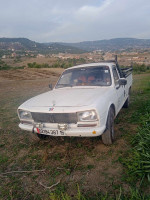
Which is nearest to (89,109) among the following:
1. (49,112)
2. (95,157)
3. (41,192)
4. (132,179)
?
(49,112)

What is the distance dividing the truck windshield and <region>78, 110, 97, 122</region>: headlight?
4.49ft

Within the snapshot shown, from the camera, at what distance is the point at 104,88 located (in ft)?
13.0

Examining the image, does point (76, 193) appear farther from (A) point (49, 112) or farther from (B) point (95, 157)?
(A) point (49, 112)

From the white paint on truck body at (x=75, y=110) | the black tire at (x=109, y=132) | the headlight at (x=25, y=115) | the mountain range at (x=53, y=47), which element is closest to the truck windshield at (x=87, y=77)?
the white paint on truck body at (x=75, y=110)

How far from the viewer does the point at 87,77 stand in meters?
4.45

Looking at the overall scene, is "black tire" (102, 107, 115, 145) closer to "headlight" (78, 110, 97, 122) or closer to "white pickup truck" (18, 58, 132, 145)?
"white pickup truck" (18, 58, 132, 145)

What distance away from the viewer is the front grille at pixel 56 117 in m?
3.04

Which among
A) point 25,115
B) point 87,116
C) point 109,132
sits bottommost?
point 109,132

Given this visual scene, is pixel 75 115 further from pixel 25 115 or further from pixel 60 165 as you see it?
pixel 25 115

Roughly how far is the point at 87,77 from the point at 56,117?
172cm

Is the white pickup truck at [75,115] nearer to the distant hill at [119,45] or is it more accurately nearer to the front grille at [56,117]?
the front grille at [56,117]

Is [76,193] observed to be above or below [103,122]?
below

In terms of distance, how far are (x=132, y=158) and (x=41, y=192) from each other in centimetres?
154

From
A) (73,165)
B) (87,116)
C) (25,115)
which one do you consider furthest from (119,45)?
(73,165)
